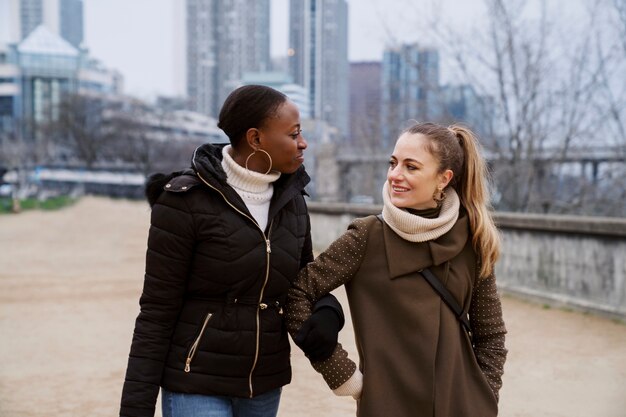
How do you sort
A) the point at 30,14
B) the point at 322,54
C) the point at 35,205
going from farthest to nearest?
1. the point at 30,14
2. the point at 35,205
3. the point at 322,54

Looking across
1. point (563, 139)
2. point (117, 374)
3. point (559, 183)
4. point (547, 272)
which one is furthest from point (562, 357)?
point (559, 183)

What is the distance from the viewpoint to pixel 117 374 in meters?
7.48

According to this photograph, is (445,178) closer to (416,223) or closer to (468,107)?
(416,223)

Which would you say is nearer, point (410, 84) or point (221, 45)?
point (410, 84)

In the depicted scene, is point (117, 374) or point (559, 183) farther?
point (559, 183)

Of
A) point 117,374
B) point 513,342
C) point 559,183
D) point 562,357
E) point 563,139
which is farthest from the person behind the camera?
point 559,183

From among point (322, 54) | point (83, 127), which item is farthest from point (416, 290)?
point (83, 127)

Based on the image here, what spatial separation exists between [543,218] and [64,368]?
7.36 meters

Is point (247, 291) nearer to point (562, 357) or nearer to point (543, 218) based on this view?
point (562, 357)

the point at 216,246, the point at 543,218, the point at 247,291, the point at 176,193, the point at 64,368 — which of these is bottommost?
the point at 64,368

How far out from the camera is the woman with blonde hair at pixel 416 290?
2.26 meters

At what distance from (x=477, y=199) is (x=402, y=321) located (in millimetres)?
495

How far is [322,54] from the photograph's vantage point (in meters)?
41.2

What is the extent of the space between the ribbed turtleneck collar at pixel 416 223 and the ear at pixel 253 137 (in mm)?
472
